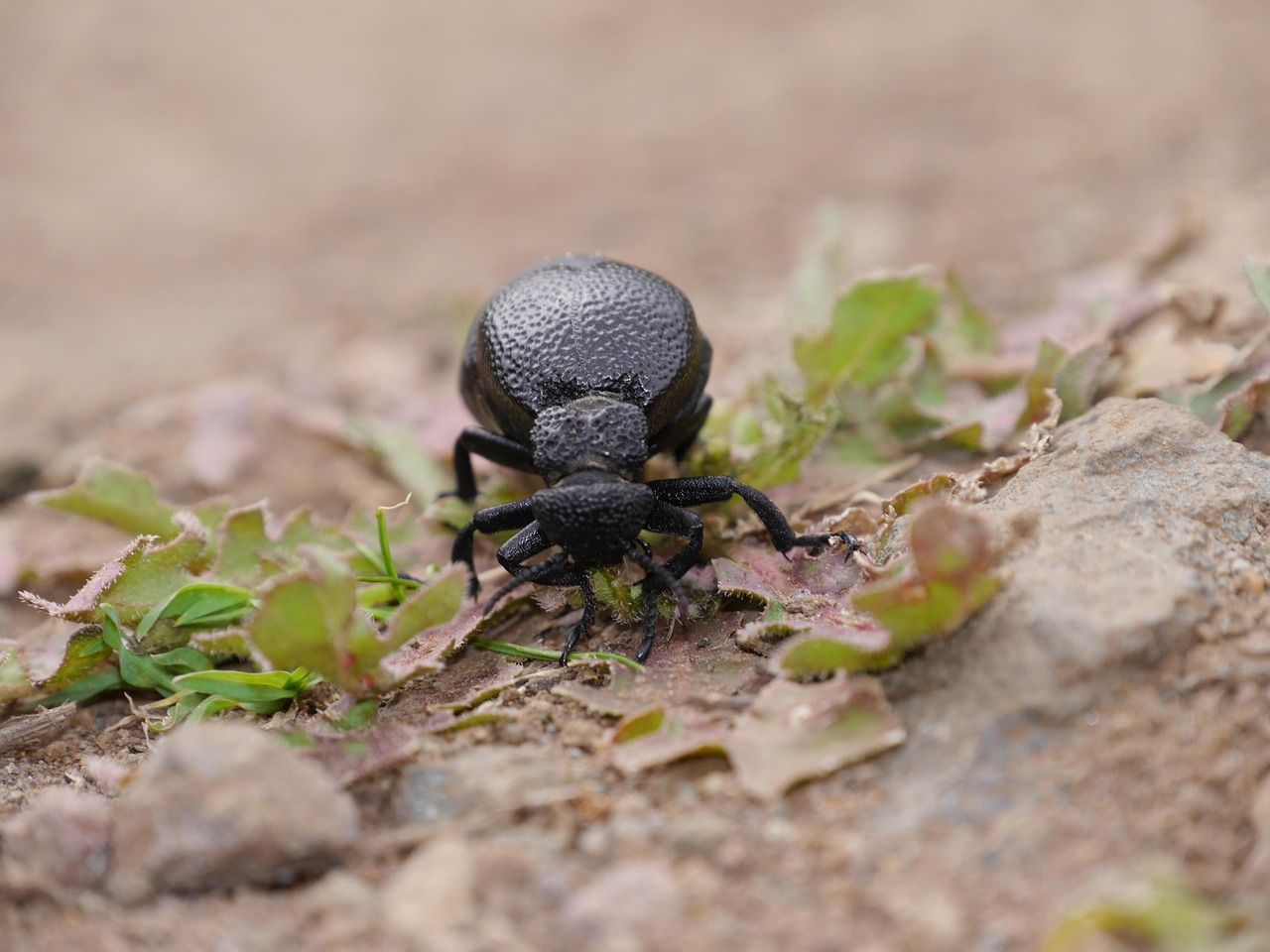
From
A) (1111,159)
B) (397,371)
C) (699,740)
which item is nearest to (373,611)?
(699,740)

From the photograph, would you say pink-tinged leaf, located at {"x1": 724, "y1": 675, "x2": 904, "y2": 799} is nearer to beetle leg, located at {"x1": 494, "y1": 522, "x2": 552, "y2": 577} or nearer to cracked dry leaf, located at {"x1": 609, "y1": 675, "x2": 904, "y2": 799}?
cracked dry leaf, located at {"x1": 609, "y1": 675, "x2": 904, "y2": 799}

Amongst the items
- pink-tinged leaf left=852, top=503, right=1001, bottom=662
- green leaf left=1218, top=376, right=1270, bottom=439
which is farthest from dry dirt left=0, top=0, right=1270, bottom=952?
green leaf left=1218, top=376, right=1270, bottom=439

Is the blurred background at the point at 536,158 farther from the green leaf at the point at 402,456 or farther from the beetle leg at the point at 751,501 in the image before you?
the beetle leg at the point at 751,501

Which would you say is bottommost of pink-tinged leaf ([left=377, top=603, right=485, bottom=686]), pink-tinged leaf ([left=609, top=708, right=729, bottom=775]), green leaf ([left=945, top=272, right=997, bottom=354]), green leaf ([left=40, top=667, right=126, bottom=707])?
green leaf ([left=40, top=667, right=126, bottom=707])

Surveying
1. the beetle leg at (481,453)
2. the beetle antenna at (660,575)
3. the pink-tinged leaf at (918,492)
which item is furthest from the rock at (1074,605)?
the beetle leg at (481,453)

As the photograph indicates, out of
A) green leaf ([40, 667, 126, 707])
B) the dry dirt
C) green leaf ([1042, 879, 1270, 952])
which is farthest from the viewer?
green leaf ([40, 667, 126, 707])

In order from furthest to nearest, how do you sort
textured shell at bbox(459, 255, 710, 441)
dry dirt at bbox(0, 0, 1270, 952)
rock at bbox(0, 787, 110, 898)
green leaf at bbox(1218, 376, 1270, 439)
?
1. textured shell at bbox(459, 255, 710, 441)
2. green leaf at bbox(1218, 376, 1270, 439)
3. rock at bbox(0, 787, 110, 898)
4. dry dirt at bbox(0, 0, 1270, 952)
